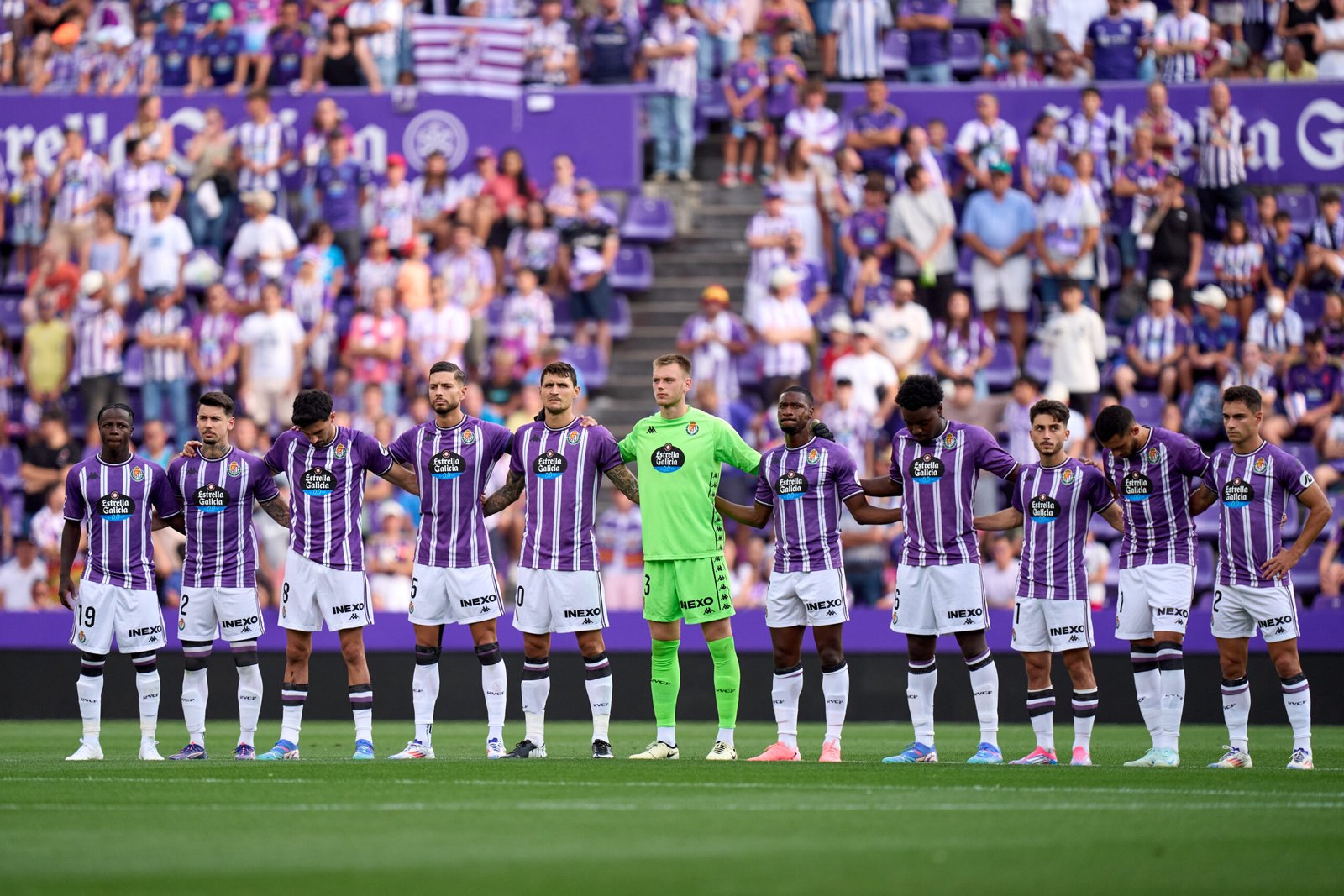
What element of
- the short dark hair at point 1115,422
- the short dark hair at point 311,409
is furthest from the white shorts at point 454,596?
the short dark hair at point 1115,422

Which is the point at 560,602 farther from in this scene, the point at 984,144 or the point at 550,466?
the point at 984,144

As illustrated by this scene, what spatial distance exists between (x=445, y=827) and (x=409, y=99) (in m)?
16.4

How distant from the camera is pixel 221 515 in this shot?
1256 centimetres

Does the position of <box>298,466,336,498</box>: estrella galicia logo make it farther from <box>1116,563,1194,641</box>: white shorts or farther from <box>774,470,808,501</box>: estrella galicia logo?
<box>1116,563,1194,641</box>: white shorts

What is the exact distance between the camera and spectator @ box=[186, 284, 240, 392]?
21219 millimetres

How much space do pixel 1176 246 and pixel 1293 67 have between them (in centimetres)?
308

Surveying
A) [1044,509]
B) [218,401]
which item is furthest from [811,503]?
[218,401]

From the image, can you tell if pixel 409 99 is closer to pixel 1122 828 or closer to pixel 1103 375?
pixel 1103 375

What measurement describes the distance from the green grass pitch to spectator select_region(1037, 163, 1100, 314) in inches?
386

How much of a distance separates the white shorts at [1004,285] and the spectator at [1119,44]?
3.15 metres

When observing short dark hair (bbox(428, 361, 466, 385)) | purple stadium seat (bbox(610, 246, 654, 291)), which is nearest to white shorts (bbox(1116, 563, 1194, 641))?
short dark hair (bbox(428, 361, 466, 385))

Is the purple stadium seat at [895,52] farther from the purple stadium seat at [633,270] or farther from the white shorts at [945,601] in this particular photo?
the white shorts at [945,601]

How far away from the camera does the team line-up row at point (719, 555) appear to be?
38.6 feet

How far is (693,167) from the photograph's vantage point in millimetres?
24125
